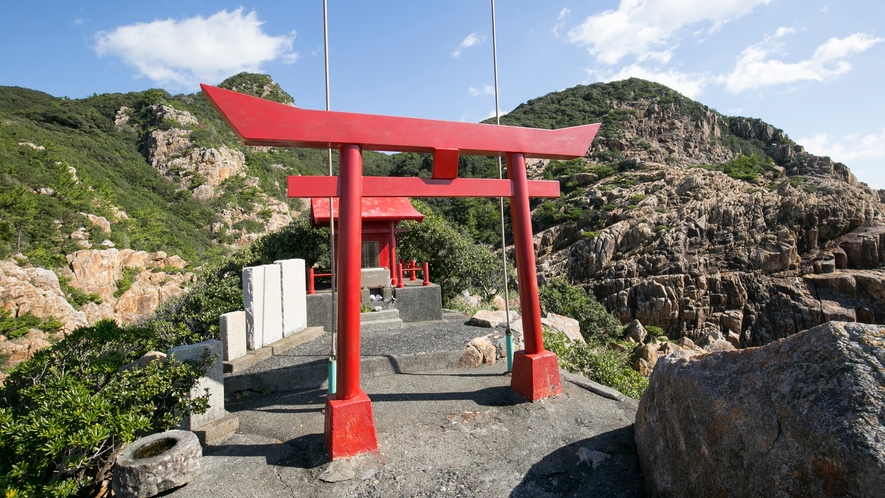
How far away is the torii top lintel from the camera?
12.4 feet

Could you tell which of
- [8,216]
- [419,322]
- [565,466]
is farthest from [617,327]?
[8,216]

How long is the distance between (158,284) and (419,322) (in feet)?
54.5

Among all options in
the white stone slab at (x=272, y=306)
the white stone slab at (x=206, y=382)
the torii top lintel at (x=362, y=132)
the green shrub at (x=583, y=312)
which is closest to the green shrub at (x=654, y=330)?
the green shrub at (x=583, y=312)

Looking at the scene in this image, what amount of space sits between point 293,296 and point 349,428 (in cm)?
477

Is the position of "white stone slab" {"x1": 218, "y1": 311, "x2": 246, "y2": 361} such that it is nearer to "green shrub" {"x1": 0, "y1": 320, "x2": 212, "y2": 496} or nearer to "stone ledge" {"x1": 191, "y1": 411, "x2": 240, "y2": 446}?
"green shrub" {"x1": 0, "y1": 320, "x2": 212, "y2": 496}

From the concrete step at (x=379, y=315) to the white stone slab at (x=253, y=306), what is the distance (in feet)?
8.67

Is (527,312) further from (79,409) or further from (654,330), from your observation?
(654,330)

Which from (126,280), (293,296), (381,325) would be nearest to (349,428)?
(293,296)

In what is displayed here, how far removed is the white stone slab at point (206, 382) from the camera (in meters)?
4.23

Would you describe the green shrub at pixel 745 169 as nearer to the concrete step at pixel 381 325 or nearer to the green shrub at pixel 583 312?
the green shrub at pixel 583 312

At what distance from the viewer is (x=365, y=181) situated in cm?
434

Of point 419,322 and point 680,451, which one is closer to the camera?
point 680,451

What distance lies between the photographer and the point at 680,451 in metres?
2.73

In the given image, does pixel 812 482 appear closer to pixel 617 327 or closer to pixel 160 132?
pixel 617 327
